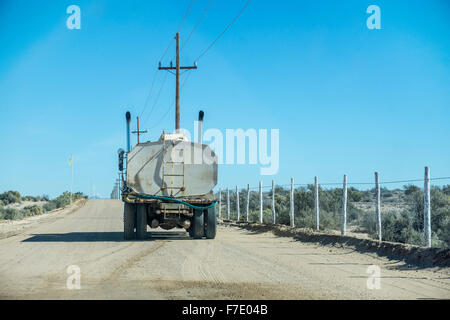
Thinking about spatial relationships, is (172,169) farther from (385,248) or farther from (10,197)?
(10,197)

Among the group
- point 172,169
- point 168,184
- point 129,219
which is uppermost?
point 172,169

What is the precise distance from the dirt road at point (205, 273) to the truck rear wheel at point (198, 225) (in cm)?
242

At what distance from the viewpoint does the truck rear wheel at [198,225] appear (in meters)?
17.8

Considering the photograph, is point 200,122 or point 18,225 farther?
point 18,225

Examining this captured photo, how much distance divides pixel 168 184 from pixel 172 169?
1.81ft

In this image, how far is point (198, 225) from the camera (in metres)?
18.0

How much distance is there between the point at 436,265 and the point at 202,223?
30.3 ft

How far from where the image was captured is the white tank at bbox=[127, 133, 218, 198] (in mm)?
17203

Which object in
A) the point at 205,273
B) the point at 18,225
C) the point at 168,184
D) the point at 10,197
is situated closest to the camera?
the point at 205,273

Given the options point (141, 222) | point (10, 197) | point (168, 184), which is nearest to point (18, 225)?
point (141, 222)

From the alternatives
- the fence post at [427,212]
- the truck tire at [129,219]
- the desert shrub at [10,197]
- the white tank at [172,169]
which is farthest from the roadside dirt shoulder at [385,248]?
the desert shrub at [10,197]

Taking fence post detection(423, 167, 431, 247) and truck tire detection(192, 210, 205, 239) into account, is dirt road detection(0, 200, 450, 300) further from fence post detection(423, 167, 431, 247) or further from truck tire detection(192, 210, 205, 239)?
truck tire detection(192, 210, 205, 239)

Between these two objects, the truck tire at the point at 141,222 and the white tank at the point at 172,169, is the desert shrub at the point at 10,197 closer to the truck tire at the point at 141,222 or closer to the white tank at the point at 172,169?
the truck tire at the point at 141,222
